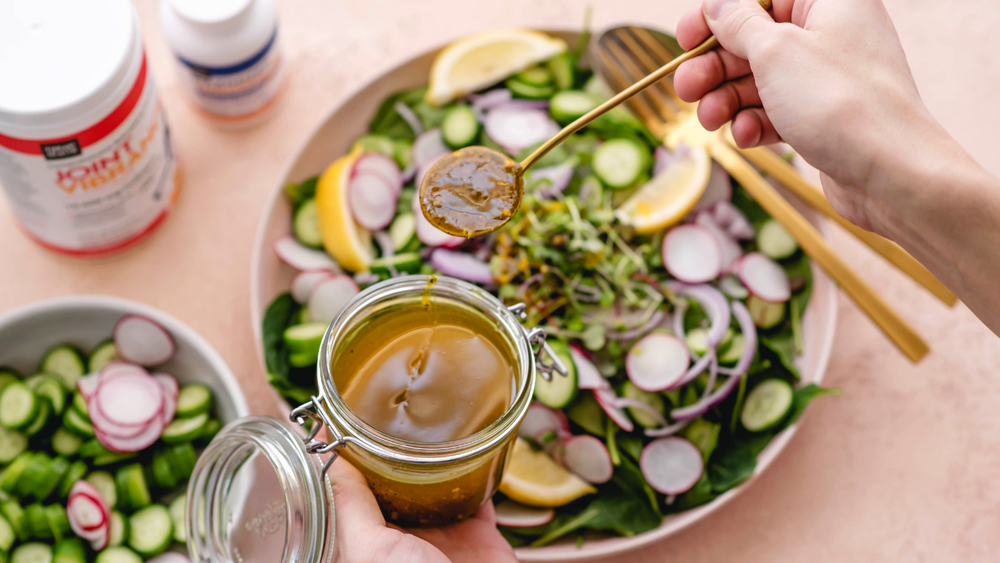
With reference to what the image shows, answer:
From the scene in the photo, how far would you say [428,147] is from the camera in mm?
1569

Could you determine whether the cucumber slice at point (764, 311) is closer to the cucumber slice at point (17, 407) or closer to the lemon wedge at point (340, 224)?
the lemon wedge at point (340, 224)

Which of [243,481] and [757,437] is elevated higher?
[243,481]

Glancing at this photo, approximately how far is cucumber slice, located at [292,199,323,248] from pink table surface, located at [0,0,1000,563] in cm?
19

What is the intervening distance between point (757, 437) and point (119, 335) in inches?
47.6

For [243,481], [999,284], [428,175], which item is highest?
[428,175]

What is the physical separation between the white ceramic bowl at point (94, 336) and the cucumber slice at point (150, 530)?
19 cm

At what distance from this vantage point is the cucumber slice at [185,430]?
4.36 feet

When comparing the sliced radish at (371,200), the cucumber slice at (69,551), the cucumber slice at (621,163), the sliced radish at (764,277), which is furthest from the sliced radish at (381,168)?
the cucumber slice at (69,551)

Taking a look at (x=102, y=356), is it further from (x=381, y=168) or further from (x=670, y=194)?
(x=670, y=194)

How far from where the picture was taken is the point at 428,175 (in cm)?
101

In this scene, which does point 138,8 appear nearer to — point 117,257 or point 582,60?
point 117,257

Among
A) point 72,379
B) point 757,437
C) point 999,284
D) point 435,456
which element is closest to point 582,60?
point 757,437

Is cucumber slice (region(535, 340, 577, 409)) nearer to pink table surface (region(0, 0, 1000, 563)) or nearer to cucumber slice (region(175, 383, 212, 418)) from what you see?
pink table surface (region(0, 0, 1000, 563))

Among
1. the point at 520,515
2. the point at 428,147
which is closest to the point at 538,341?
the point at 520,515
